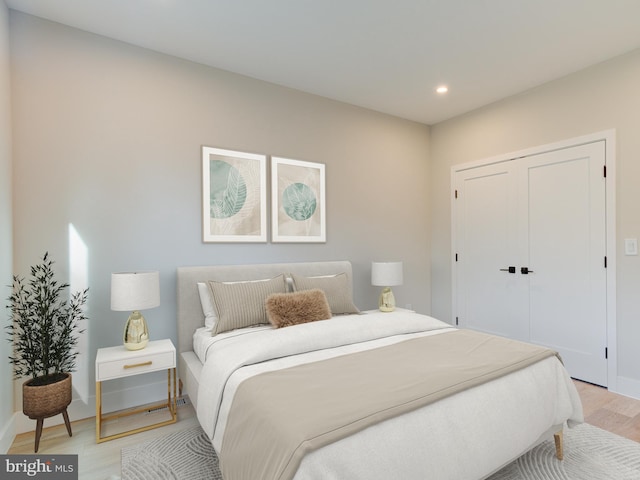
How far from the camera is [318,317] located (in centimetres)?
261

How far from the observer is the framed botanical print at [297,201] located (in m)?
3.26

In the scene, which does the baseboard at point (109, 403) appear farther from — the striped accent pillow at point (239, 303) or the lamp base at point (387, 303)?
the lamp base at point (387, 303)

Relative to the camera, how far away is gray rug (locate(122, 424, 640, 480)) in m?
1.80

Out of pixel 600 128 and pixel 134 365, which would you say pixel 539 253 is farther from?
pixel 134 365

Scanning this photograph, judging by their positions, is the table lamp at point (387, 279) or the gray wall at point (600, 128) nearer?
the gray wall at point (600, 128)

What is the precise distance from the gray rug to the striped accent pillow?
74 cm

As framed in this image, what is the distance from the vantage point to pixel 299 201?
3.40 metres

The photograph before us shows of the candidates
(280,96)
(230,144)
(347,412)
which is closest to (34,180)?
(230,144)

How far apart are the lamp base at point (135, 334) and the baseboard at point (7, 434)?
0.76m

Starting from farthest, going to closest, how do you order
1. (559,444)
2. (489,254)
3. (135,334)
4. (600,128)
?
(489,254)
(600,128)
(135,334)
(559,444)

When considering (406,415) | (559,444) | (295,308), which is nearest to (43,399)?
(295,308)

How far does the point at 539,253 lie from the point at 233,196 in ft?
10.1

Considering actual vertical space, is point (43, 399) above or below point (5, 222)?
below

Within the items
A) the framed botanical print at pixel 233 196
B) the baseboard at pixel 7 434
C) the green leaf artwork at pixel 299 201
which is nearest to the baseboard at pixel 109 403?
the baseboard at pixel 7 434
